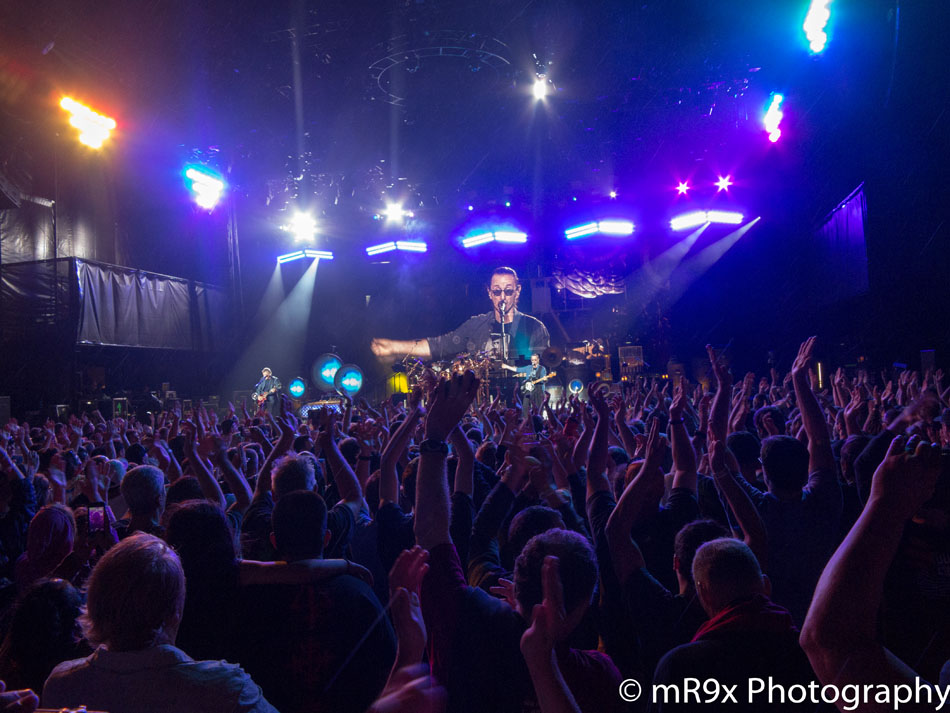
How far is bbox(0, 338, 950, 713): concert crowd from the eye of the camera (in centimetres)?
128

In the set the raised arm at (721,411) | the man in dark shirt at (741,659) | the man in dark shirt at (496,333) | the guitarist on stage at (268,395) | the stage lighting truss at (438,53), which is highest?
the stage lighting truss at (438,53)

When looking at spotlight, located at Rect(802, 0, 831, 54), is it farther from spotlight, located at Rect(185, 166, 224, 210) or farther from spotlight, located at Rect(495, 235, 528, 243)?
spotlight, located at Rect(185, 166, 224, 210)

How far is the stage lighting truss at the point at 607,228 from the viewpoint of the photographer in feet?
63.1

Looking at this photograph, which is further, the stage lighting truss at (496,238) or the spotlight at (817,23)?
the stage lighting truss at (496,238)

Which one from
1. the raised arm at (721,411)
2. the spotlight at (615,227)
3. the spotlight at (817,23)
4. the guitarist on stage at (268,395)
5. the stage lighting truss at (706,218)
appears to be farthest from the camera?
the spotlight at (615,227)

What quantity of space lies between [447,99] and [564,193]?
24.8 feet

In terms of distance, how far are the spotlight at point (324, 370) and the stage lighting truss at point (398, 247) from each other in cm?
372

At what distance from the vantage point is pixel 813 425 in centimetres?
283

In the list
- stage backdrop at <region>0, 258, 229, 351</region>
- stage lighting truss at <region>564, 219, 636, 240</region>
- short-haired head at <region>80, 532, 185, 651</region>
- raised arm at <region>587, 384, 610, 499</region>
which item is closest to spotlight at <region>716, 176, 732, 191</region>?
stage lighting truss at <region>564, 219, 636, 240</region>

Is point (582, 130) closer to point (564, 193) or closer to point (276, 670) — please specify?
point (564, 193)

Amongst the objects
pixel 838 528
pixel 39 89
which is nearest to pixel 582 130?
pixel 39 89

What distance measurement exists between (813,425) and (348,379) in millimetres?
17139

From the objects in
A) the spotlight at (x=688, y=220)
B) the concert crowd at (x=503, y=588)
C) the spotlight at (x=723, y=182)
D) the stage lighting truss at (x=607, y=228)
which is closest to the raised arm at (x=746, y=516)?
the concert crowd at (x=503, y=588)

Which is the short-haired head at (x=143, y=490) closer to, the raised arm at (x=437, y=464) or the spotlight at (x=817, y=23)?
the raised arm at (x=437, y=464)
